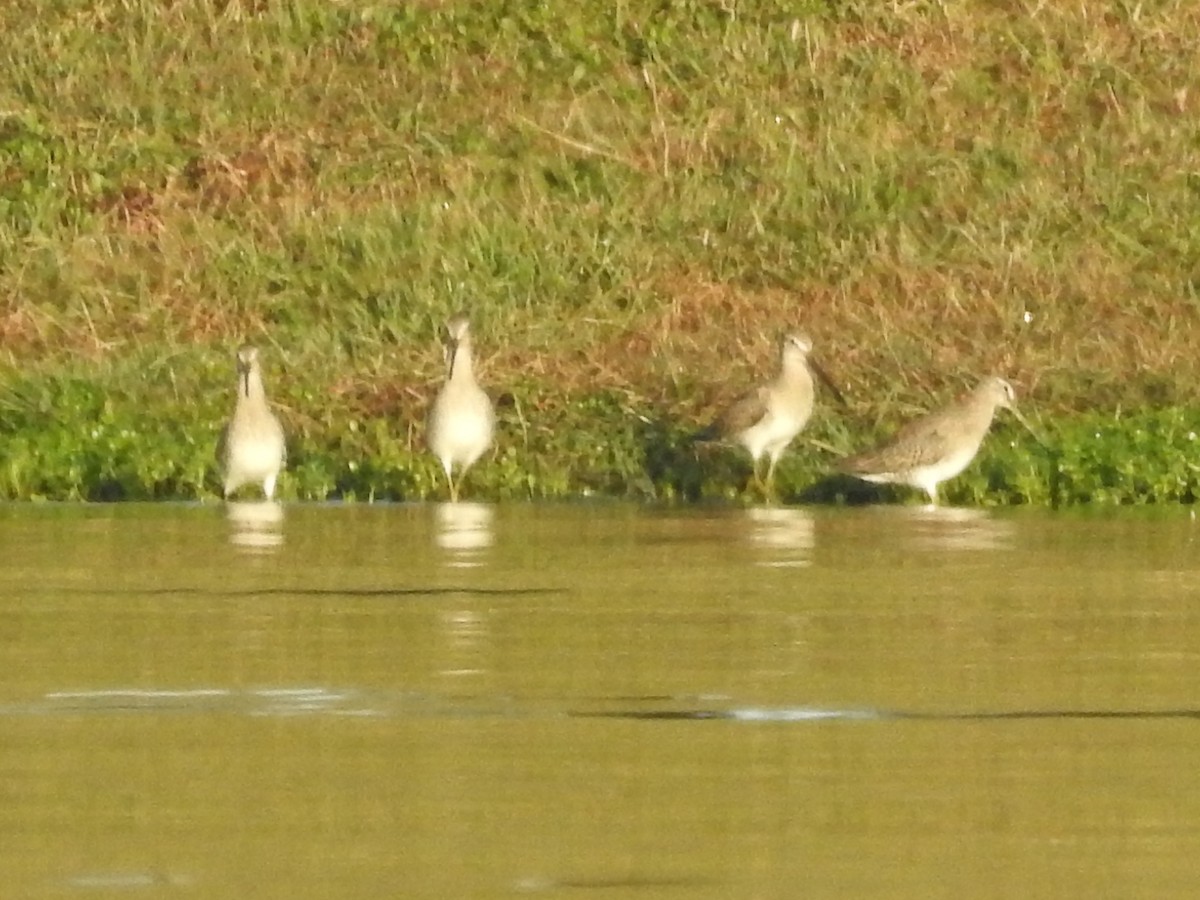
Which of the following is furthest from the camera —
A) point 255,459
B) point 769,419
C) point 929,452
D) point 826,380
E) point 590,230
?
point 590,230

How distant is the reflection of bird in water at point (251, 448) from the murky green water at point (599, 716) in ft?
6.12

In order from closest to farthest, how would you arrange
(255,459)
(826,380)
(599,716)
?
(599,716)
(255,459)
(826,380)

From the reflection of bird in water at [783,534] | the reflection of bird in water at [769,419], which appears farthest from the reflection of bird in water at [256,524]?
the reflection of bird in water at [769,419]

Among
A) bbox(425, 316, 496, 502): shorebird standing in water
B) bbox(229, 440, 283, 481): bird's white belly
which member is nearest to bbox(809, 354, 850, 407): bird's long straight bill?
bbox(425, 316, 496, 502): shorebird standing in water

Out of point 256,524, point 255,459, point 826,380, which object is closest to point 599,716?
point 256,524

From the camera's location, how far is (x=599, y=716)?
9.66m

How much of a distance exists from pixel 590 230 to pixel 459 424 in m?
4.74

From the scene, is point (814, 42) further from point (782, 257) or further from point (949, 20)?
point (782, 257)

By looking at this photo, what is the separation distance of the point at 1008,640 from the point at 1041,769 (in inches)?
105

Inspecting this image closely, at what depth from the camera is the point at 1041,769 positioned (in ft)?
28.7

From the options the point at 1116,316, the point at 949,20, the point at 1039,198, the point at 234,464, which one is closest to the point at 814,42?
the point at 949,20

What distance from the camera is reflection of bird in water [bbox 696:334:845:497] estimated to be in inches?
700

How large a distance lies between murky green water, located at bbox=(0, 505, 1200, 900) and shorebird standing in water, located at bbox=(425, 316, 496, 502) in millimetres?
2161

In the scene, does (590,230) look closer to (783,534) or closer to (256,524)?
(256,524)
